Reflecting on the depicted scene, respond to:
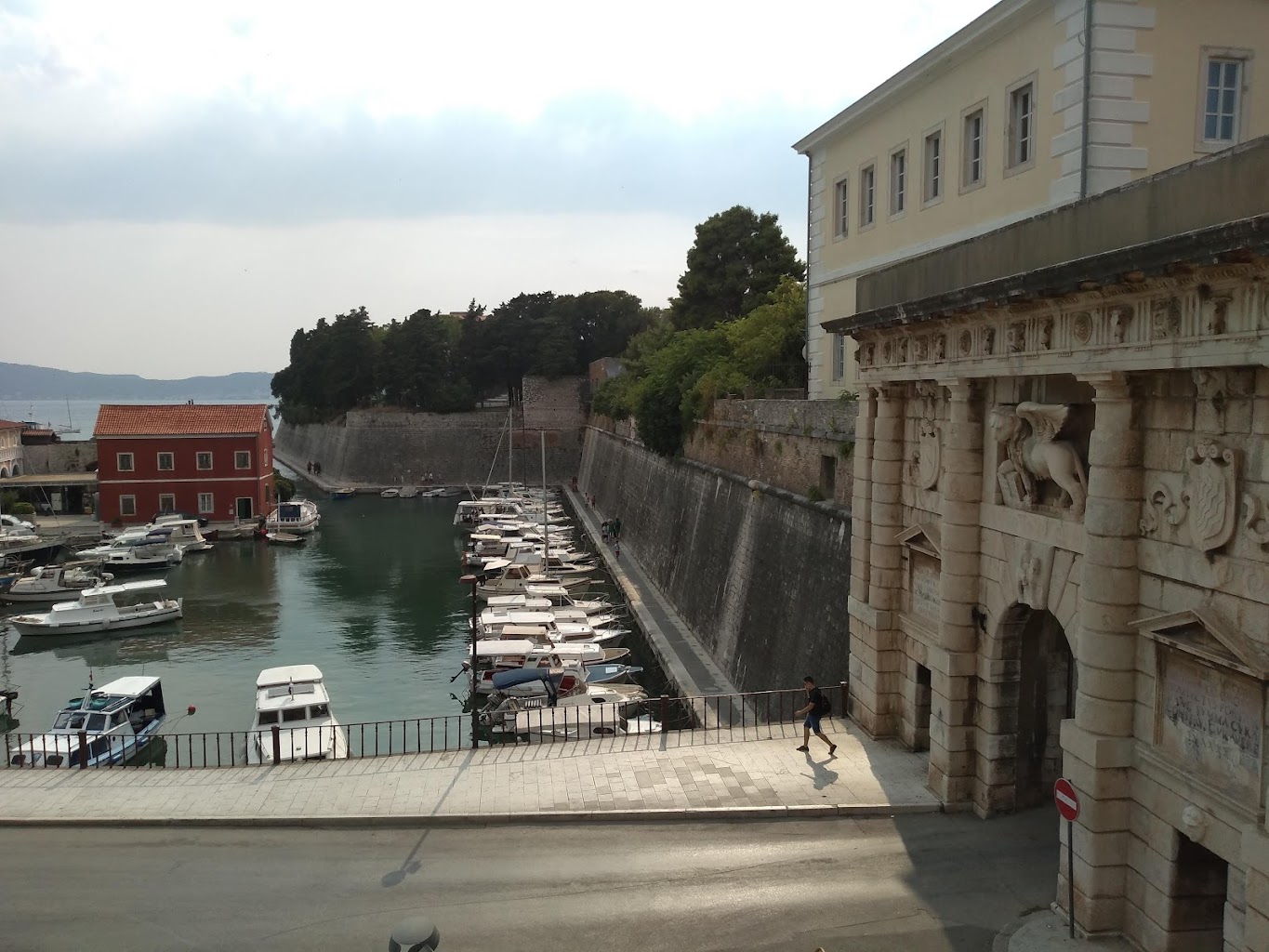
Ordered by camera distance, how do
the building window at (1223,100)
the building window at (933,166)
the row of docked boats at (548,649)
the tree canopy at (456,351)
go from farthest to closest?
the tree canopy at (456,351)
the row of docked boats at (548,649)
the building window at (933,166)
the building window at (1223,100)

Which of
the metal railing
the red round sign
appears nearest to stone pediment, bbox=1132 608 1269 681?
the red round sign

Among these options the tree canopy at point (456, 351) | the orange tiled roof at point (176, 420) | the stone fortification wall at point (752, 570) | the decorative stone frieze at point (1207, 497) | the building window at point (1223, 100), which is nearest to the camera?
the decorative stone frieze at point (1207, 497)

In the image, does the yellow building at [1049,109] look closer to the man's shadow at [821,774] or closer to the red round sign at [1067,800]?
the man's shadow at [821,774]

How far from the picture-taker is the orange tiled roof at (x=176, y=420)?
51125 mm

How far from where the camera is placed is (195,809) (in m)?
12.8

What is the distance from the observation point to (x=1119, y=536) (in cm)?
866

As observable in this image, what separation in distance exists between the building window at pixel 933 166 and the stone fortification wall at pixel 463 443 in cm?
5762

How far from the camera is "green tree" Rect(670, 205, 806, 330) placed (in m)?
55.4

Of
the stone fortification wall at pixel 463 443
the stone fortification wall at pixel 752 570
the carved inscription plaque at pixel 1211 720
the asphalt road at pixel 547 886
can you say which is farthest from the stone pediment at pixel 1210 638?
the stone fortification wall at pixel 463 443

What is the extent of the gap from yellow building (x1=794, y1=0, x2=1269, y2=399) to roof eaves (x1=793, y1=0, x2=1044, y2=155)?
0.03m

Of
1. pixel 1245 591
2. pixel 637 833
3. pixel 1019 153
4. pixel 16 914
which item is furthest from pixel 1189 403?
Answer: pixel 16 914

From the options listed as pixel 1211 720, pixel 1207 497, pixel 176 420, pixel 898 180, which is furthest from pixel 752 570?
pixel 176 420

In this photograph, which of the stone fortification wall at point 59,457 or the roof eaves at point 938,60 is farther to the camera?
the stone fortification wall at point 59,457

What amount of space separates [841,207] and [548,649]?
1262 cm
